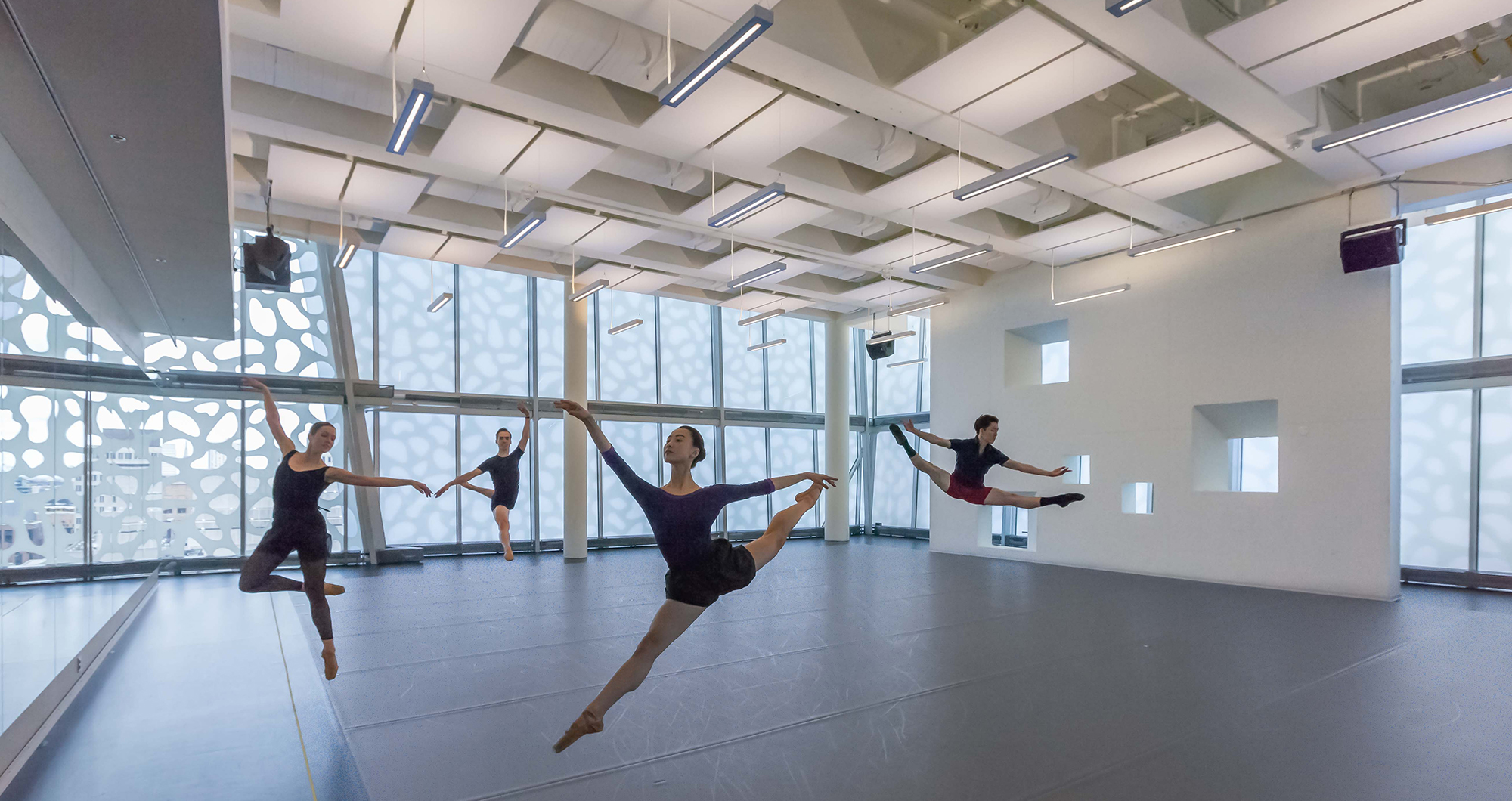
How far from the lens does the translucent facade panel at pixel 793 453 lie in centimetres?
2112

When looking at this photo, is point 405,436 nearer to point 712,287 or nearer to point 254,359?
point 254,359

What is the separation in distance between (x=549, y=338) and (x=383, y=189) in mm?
7883

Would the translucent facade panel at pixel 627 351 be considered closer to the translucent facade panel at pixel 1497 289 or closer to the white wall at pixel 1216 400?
the white wall at pixel 1216 400

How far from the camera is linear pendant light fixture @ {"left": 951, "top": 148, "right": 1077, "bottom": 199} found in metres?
7.73

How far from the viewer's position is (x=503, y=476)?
880 centimetres

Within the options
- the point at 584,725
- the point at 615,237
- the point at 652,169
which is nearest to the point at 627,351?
the point at 615,237

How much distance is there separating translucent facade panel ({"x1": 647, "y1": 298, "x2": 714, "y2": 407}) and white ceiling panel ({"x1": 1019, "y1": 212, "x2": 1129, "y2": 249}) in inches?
361

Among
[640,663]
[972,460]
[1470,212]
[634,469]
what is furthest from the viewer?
[634,469]

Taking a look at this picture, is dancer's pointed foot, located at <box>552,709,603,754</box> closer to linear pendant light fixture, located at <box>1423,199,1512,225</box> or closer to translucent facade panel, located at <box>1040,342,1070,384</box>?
linear pendant light fixture, located at <box>1423,199,1512,225</box>

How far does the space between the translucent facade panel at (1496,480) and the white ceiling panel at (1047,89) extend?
9402 millimetres

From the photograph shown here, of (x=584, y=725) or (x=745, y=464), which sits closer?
(x=584, y=725)

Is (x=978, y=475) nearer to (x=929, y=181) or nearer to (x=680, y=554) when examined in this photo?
(x=929, y=181)

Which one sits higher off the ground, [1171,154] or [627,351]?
[1171,154]

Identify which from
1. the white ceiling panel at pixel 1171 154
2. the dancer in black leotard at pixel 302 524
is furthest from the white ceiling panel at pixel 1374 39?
the dancer in black leotard at pixel 302 524
